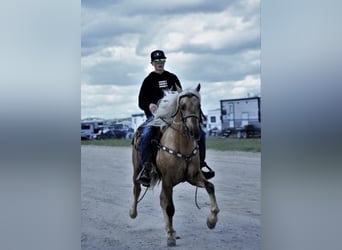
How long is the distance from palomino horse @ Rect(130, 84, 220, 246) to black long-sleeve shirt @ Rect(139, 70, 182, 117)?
4cm

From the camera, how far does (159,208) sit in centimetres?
203

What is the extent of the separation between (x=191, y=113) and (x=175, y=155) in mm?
203

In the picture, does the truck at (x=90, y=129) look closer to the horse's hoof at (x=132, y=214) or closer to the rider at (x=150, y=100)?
the rider at (x=150, y=100)

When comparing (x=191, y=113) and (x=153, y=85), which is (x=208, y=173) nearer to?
(x=191, y=113)

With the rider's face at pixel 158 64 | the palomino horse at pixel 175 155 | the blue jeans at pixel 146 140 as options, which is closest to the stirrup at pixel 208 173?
the palomino horse at pixel 175 155

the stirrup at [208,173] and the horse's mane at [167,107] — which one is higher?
the horse's mane at [167,107]

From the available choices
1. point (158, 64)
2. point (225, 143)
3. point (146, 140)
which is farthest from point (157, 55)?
point (225, 143)

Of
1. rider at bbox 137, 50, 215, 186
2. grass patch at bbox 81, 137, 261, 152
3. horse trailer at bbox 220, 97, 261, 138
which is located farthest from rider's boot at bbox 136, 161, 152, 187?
horse trailer at bbox 220, 97, 261, 138

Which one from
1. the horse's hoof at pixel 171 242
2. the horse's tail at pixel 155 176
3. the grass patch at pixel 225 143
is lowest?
the horse's hoof at pixel 171 242

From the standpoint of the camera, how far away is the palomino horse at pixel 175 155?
1.98 meters
